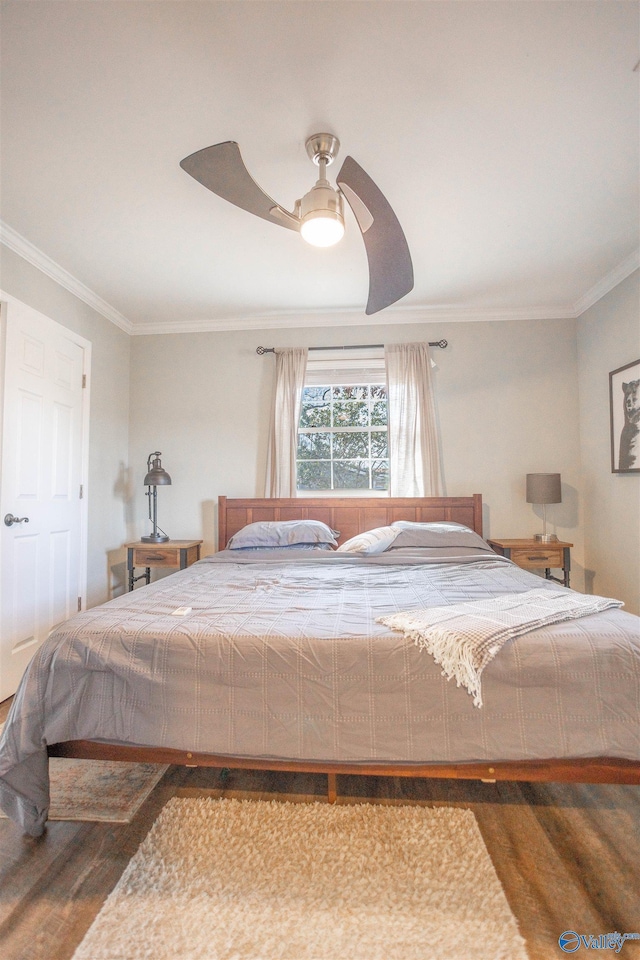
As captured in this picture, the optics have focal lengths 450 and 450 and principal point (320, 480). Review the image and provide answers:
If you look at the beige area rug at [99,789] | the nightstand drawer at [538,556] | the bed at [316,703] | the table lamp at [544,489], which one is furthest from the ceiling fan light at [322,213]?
the nightstand drawer at [538,556]

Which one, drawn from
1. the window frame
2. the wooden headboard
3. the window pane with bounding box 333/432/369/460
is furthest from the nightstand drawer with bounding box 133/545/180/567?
the window pane with bounding box 333/432/369/460

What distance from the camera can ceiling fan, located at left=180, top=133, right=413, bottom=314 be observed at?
158 centimetres

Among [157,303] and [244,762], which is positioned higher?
[157,303]

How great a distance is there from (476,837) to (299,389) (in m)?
3.15

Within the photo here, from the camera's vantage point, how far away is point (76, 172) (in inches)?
84.1

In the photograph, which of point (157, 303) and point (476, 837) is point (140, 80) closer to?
point (157, 303)

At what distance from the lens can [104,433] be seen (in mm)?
3689

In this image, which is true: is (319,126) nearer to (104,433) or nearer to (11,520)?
(11,520)

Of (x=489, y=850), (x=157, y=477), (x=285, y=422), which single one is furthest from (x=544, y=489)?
(x=157, y=477)

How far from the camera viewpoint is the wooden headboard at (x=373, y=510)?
11.9 ft

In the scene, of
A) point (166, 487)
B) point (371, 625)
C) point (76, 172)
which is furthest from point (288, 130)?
point (166, 487)

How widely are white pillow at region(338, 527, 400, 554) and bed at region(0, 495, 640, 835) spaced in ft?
4.49

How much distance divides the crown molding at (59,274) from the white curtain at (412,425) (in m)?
2.33

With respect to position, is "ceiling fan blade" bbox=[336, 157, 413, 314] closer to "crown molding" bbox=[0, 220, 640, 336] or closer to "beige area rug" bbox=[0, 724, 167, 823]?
"crown molding" bbox=[0, 220, 640, 336]
